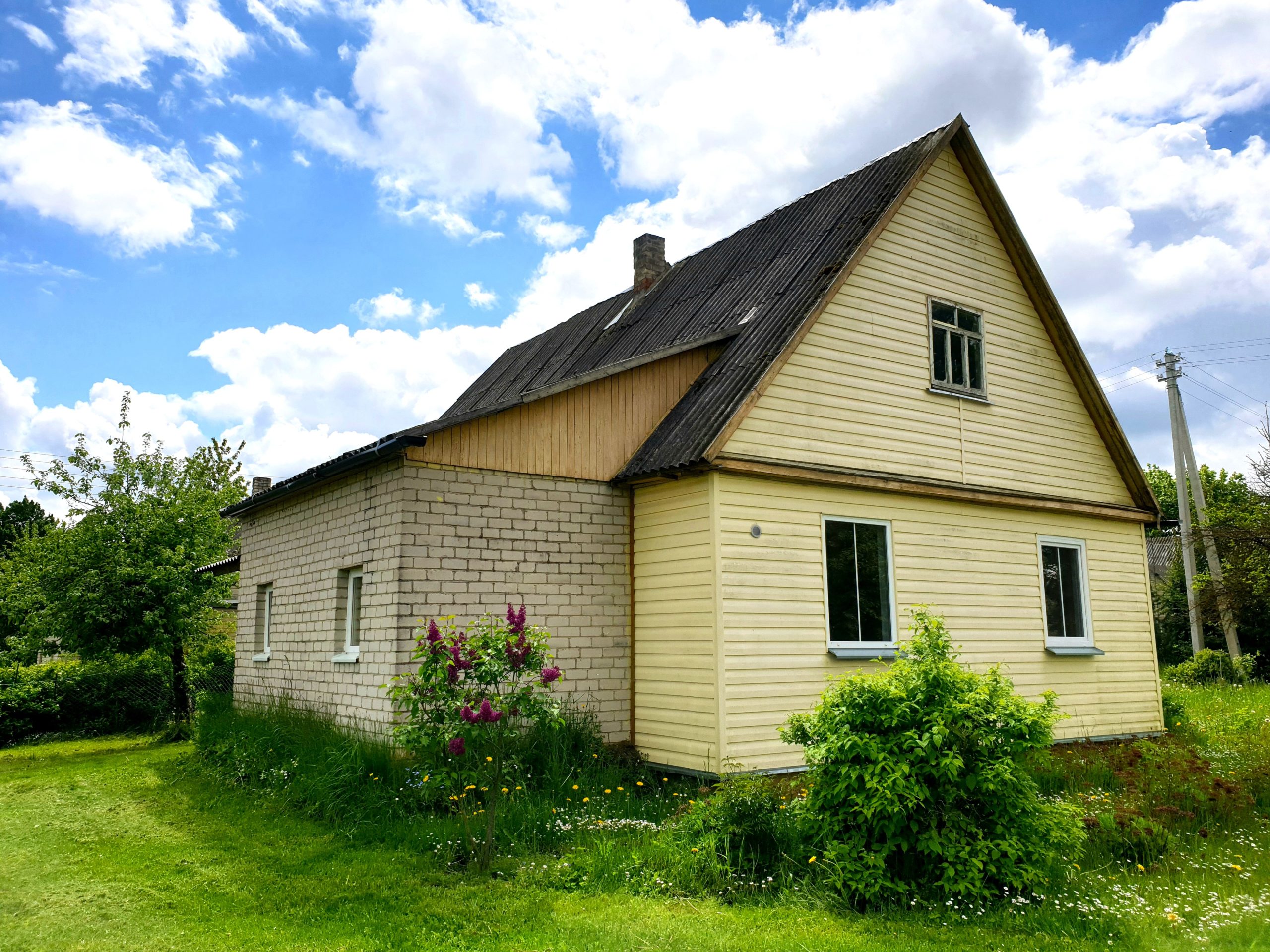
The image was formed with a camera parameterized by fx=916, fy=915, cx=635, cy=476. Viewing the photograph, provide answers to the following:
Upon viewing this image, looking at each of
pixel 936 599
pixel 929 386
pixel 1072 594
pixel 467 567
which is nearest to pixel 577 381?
pixel 467 567

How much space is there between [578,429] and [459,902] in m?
5.86

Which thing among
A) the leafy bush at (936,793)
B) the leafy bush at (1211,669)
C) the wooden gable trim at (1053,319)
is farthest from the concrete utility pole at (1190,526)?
the leafy bush at (936,793)

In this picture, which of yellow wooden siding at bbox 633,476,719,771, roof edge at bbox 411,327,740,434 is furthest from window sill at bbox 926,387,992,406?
yellow wooden siding at bbox 633,476,719,771

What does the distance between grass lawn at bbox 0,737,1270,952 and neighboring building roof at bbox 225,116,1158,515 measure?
412 cm

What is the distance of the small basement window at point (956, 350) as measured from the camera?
1259 centimetres

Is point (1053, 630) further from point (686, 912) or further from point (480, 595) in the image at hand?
point (686, 912)

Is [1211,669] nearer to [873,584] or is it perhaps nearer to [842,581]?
[873,584]

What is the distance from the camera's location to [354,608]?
11.4 metres

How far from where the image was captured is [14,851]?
8.25 meters

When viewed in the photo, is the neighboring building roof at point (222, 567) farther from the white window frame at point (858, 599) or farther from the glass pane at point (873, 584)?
the glass pane at point (873, 584)

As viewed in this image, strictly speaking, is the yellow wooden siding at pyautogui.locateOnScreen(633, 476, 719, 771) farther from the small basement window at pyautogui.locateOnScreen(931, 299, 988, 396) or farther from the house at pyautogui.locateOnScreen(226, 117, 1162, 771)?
the small basement window at pyautogui.locateOnScreen(931, 299, 988, 396)

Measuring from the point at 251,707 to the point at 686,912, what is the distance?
10046 mm

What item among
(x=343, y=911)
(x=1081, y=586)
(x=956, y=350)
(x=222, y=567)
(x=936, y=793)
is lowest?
(x=343, y=911)

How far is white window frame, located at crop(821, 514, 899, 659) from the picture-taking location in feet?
34.3
